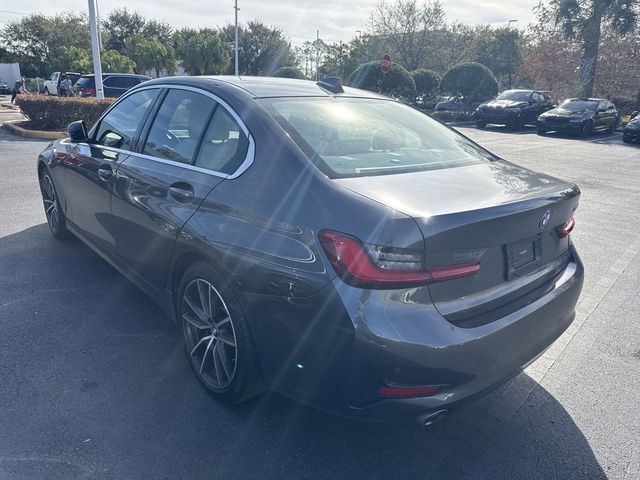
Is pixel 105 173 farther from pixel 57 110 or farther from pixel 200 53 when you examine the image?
pixel 200 53

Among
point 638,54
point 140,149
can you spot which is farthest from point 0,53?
point 140,149

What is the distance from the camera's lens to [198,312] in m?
2.73

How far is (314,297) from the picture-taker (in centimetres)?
200

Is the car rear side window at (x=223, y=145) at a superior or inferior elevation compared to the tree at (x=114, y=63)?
inferior

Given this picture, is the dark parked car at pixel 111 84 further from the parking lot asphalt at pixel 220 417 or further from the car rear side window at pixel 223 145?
the car rear side window at pixel 223 145

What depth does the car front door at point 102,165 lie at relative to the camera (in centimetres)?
346

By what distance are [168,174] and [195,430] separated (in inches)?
55.4

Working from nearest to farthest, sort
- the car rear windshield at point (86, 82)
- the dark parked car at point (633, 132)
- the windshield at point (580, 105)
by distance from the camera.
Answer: the dark parked car at point (633, 132) < the car rear windshield at point (86, 82) < the windshield at point (580, 105)

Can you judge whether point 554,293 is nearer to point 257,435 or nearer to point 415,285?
point 415,285

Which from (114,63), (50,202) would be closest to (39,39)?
(114,63)

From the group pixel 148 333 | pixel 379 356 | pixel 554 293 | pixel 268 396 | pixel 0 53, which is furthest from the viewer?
pixel 0 53

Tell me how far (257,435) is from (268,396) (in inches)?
11.9

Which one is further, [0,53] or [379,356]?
[0,53]

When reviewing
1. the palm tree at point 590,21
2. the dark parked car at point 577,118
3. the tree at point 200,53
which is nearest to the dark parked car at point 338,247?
the dark parked car at point 577,118
